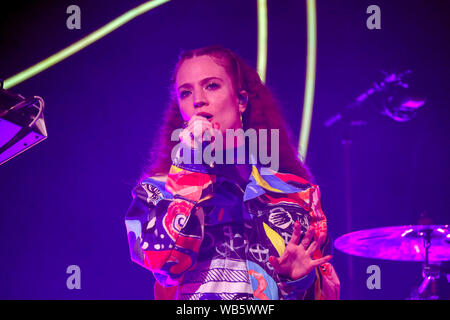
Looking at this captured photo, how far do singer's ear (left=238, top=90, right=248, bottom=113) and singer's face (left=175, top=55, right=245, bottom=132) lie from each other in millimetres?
33

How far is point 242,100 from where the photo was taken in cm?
222

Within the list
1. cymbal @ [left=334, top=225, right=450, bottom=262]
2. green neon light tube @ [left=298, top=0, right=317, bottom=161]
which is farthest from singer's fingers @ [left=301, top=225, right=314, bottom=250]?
green neon light tube @ [left=298, top=0, right=317, bottom=161]

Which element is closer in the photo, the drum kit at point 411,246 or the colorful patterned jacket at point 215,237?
the colorful patterned jacket at point 215,237

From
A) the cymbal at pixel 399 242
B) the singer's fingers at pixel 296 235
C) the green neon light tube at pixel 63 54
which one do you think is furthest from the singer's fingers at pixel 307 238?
the green neon light tube at pixel 63 54

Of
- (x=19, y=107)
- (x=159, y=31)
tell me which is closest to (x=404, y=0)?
(x=159, y=31)

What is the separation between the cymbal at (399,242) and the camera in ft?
7.39

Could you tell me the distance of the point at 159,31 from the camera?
8.82 ft

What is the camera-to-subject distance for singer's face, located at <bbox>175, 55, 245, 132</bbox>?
205cm

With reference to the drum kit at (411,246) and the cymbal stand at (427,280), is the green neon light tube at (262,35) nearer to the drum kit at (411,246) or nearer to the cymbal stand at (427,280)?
the drum kit at (411,246)

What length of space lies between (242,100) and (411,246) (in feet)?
3.60

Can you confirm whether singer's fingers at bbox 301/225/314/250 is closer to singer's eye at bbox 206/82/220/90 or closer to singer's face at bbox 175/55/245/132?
singer's face at bbox 175/55/245/132

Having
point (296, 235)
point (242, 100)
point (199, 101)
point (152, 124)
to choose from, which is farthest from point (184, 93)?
point (296, 235)

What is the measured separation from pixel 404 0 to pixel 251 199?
1687 mm

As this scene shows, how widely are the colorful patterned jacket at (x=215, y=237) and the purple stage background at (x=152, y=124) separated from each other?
74 cm
